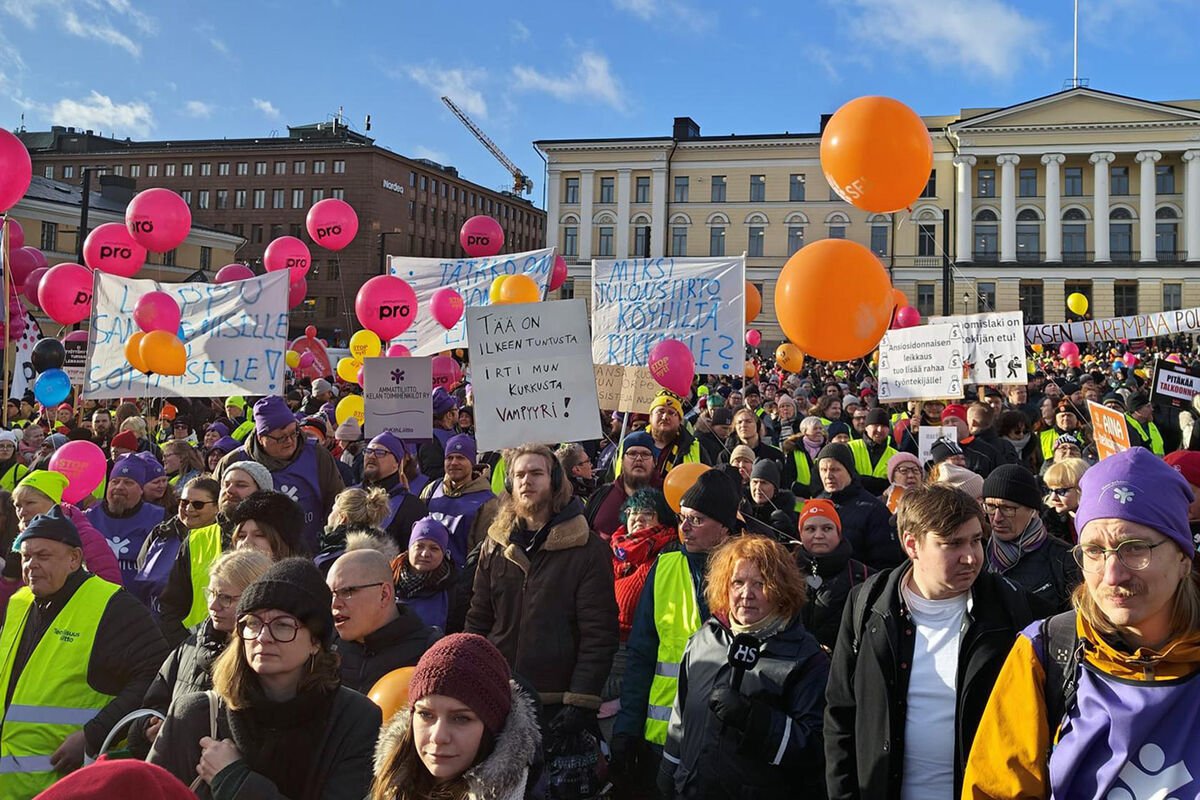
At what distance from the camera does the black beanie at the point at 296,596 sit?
267 centimetres

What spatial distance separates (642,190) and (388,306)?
53514 millimetres

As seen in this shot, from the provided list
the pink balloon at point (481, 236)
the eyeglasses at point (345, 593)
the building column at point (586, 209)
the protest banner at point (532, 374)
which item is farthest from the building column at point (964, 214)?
the eyeglasses at point (345, 593)

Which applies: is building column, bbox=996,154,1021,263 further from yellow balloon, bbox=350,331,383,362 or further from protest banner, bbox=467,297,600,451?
protest banner, bbox=467,297,600,451

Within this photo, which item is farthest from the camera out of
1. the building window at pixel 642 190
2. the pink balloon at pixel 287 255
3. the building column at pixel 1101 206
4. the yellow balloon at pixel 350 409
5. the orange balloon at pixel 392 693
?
the building window at pixel 642 190

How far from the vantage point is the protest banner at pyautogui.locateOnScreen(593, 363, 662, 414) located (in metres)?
9.07

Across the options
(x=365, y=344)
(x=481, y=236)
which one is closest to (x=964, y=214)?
(x=481, y=236)

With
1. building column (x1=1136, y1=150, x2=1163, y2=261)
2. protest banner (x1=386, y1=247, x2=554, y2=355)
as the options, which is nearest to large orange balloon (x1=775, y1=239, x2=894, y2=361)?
protest banner (x1=386, y1=247, x2=554, y2=355)

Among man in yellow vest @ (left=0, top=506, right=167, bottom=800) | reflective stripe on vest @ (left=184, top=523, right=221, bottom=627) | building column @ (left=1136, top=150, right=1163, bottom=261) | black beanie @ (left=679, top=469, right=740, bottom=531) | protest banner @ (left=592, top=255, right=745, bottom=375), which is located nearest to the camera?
man in yellow vest @ (left=0, top=506, right=167, bottom=800)

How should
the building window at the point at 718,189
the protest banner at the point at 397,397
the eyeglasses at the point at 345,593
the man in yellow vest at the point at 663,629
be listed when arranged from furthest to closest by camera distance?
the building window at the point at 718,189, the protest banner at the point at 397,397, the man in yellow vest at the point at 663,629, the eyeglasses at the point at 345,593

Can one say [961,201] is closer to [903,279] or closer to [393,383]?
[903,279]

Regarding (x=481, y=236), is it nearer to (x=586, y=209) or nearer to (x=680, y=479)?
(x=680, y=479)

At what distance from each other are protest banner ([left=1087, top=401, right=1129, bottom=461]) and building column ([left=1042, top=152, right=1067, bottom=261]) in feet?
193

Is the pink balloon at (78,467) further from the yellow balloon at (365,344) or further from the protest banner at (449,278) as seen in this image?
the yellow balloon at (365,344)

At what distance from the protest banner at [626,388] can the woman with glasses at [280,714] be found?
19.9ft
